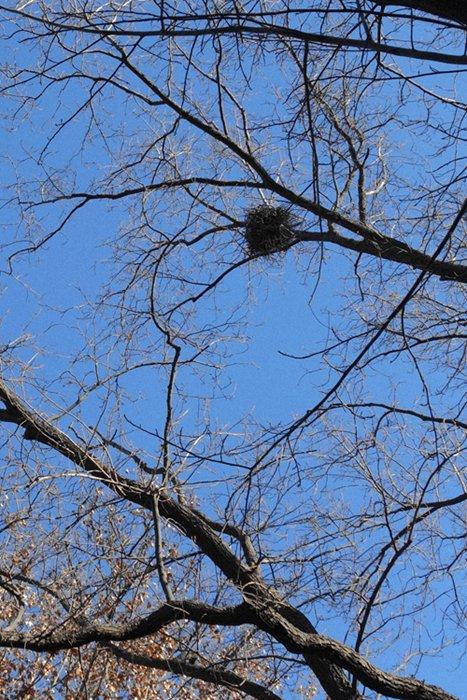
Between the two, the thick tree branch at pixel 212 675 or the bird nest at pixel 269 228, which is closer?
the thick tree branch at pixel 212 675

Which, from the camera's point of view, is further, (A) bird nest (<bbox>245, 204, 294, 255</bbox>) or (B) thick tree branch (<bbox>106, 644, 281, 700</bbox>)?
(A) bird nest (<bbox>245, 204, 294, 255</bbox>)

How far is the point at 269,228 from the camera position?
6.06 metres

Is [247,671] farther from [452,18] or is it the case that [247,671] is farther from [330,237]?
[452,18]

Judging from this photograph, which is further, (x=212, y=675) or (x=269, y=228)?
(x=269, y=228)

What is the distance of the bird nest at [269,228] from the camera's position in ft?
19.7

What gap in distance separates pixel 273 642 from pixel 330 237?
2661 mm

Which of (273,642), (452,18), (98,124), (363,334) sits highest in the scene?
(98,124)

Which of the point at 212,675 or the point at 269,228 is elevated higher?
the point at 269,228

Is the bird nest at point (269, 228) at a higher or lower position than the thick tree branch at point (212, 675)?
higher

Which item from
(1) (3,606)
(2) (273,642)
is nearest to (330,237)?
(2) (273,642)

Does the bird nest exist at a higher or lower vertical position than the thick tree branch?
higher

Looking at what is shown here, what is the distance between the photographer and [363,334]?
16.6 ft

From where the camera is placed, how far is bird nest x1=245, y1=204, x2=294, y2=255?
6.02 meters

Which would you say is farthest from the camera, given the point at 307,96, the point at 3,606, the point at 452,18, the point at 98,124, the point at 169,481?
the point at 3,606
